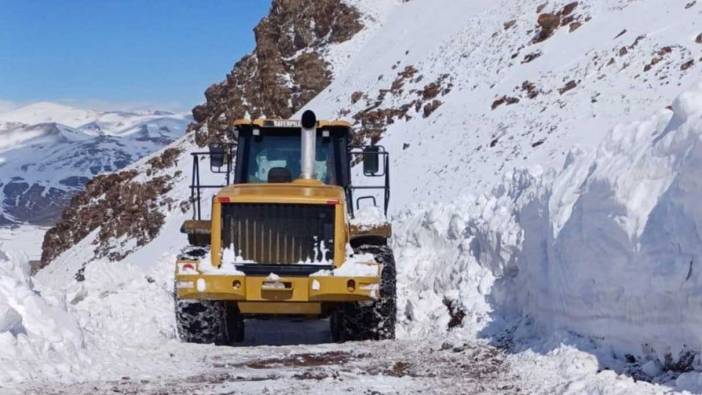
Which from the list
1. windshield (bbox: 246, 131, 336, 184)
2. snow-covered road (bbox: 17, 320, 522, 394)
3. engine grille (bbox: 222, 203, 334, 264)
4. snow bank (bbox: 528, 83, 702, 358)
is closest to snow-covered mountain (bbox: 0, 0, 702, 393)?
snow bank (bbox: 528, 83, 702, 358)

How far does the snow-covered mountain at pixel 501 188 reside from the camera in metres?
7.31

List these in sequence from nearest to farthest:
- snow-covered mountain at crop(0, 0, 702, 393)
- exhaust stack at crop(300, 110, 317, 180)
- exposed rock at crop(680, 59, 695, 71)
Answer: snow-covered mountain at crop(0, 0, 702, 393)
exhaust stack at crop(300, 110, 317, 180)
exposed rock at crop(680, 59, 695, 71)

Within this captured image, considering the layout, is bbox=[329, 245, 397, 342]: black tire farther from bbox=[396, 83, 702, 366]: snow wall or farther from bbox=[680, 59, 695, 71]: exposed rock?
bbox=[680, 59, 695, 71]: exposed rock

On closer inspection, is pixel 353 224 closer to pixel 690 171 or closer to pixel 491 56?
pixel 690 171

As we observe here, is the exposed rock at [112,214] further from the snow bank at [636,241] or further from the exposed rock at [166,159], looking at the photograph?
the snow bank at [636,241]

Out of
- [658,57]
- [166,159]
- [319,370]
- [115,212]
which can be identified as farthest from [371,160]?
[166,159]

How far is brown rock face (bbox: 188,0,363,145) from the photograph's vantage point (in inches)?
2223

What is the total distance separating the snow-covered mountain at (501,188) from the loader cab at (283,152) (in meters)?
2.00

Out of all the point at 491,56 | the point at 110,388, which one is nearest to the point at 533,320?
the point at 110,388

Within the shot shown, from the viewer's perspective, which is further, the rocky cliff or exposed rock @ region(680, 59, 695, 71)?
the rocky cliff

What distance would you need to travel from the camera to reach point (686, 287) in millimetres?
6582

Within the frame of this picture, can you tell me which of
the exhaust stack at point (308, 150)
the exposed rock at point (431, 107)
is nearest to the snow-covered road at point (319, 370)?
the exhaust stack at point (308, 150)

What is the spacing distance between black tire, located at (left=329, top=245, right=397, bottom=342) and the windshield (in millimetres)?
1524

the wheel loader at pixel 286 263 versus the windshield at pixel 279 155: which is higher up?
the windshield at pixel 279 155
